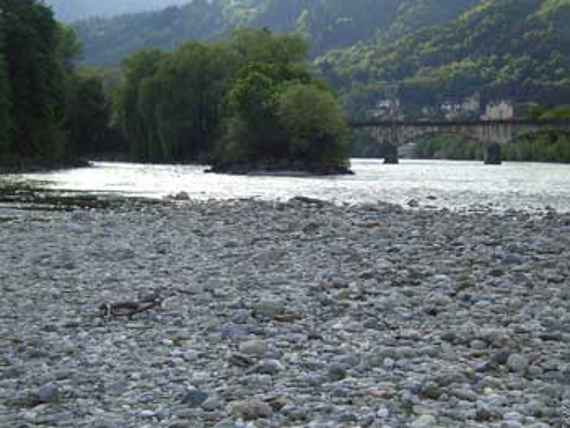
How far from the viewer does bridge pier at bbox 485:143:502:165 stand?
503 feet

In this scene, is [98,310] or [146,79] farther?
[146,79]

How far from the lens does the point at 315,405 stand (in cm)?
919

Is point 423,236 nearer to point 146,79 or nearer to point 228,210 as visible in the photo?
point 228,210

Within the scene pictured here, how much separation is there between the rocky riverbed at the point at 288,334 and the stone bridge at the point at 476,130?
434 ft

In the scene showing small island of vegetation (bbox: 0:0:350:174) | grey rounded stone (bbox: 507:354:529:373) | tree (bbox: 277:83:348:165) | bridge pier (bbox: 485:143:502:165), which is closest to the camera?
grey rounded stone (bbox: 507:354:529:373)

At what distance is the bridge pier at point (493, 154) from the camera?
153m

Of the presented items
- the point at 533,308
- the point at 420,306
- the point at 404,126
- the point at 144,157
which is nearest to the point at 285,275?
the point at 420,306

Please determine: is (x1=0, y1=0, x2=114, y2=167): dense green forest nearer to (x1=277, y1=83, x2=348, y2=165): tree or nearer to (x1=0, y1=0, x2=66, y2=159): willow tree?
(x1=0, y1=0, x2=66, y2=159): willow tree

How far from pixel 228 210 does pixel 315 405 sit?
29.2m

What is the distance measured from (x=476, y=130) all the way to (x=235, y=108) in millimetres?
64325

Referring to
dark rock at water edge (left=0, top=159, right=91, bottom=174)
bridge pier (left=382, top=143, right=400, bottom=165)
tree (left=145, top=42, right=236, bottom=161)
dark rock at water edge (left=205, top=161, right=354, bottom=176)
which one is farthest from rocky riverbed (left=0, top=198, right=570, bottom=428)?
bridge pier (left=382, top=143, right=400, bottom=165)

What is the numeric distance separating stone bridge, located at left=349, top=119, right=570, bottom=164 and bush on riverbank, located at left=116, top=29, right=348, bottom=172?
1385 inches

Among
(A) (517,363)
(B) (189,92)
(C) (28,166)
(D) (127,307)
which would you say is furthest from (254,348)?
(B) (189,92)

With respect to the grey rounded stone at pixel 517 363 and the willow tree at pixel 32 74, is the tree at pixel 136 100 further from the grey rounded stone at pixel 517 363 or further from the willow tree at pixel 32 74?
the grey rounded stone at pixel 517 363
